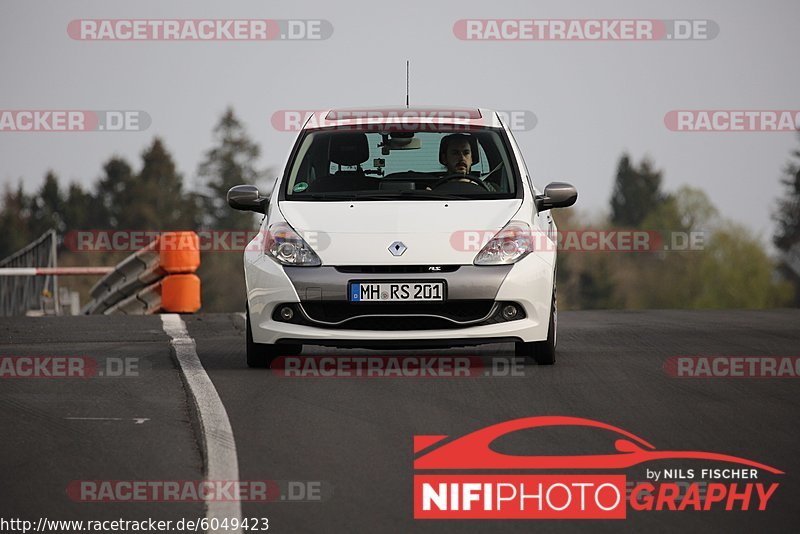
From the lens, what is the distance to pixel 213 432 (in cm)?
687

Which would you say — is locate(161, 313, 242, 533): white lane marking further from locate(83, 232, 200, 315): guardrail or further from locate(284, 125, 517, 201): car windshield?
locate(83, 232, 200, 315): guardrail

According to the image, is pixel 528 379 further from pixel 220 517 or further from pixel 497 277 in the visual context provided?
pixel 220 517

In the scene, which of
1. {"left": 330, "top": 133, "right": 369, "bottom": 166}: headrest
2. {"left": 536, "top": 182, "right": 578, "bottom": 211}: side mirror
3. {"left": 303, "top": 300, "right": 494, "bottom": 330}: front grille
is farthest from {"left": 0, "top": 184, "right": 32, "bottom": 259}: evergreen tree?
{"left": 303, "top": 300, "right": 494, "bottom": 330}: front grille

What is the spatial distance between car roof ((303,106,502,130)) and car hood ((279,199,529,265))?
1236 millimetres

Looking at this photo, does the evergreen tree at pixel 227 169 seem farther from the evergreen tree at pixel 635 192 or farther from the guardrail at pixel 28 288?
the guardrail at pixel 28 288

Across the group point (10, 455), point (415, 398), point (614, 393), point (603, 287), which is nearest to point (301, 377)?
point (415, 398)

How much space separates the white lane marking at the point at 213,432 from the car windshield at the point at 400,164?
1.57 meters

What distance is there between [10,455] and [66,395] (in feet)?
6.72

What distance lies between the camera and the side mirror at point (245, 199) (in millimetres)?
10414

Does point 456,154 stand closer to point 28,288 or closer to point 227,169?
point 28,288

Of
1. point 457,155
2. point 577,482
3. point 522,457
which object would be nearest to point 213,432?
point 522,457

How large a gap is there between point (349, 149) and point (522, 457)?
501 centimetres

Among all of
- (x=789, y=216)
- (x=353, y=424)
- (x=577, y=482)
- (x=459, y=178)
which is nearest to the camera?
(x=577, y=482)

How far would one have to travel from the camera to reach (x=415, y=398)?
818cm
